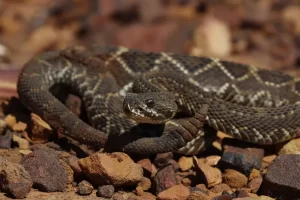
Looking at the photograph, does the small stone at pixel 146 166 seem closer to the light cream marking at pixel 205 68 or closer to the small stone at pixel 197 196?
the small stone at pixel 197 196

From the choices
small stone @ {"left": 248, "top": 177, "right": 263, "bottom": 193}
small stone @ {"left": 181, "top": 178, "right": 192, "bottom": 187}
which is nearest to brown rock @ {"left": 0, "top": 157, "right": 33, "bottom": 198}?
small stone @ {"left": 181, "top": 178, "right": 192, "bottom": 187}

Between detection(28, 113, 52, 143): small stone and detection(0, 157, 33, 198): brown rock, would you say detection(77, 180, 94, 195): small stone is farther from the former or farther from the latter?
detection(28, 113, 52, 143): small stone

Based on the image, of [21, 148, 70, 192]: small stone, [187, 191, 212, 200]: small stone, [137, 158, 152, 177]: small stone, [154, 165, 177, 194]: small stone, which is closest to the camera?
[187, 191, 212, 200]: small stone

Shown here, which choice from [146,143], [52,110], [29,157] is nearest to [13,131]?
[52,110]

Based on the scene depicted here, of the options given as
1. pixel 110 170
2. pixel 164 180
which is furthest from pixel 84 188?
pixel 164 180

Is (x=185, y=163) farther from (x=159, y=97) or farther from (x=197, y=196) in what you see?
(x=197, y=196)

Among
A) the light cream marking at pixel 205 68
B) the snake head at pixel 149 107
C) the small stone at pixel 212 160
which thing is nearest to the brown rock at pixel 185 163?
A: the small stone at pixel 212 160

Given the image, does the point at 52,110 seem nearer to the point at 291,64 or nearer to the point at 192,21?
the point at 291,64
